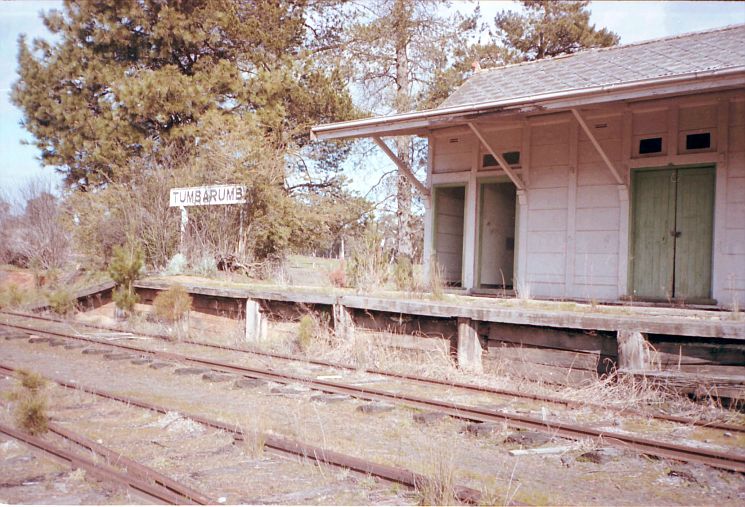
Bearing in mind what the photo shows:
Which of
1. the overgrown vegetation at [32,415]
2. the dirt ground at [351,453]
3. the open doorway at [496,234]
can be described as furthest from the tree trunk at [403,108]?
the overgrown vegetation at [32,415]

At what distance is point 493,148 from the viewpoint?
12727mm

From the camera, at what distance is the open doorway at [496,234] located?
13.3 meters

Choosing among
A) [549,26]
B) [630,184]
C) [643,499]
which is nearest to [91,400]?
[643,499]

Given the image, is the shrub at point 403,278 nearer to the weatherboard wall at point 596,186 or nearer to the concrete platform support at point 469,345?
the weatherboard wall at point 596,186

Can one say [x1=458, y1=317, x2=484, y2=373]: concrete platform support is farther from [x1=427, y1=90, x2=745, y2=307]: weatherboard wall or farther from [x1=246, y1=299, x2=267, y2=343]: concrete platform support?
[x1=246, y1=299, x2=267, y2=343]: concrete platform support

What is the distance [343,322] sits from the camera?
9922 millimetres

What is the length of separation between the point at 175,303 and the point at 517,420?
7.96m

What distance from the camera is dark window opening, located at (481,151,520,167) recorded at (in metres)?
12.5

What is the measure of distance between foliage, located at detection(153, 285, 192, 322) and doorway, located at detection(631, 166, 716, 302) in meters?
7.80

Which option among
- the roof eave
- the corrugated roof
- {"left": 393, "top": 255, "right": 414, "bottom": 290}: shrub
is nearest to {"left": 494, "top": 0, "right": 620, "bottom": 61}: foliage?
the corrugated roof

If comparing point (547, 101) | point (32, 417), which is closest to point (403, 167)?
point (547, 101)

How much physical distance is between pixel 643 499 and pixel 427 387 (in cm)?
381

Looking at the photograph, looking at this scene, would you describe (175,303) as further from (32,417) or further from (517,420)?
(517,420)

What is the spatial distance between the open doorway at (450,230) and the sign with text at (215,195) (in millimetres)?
4207
